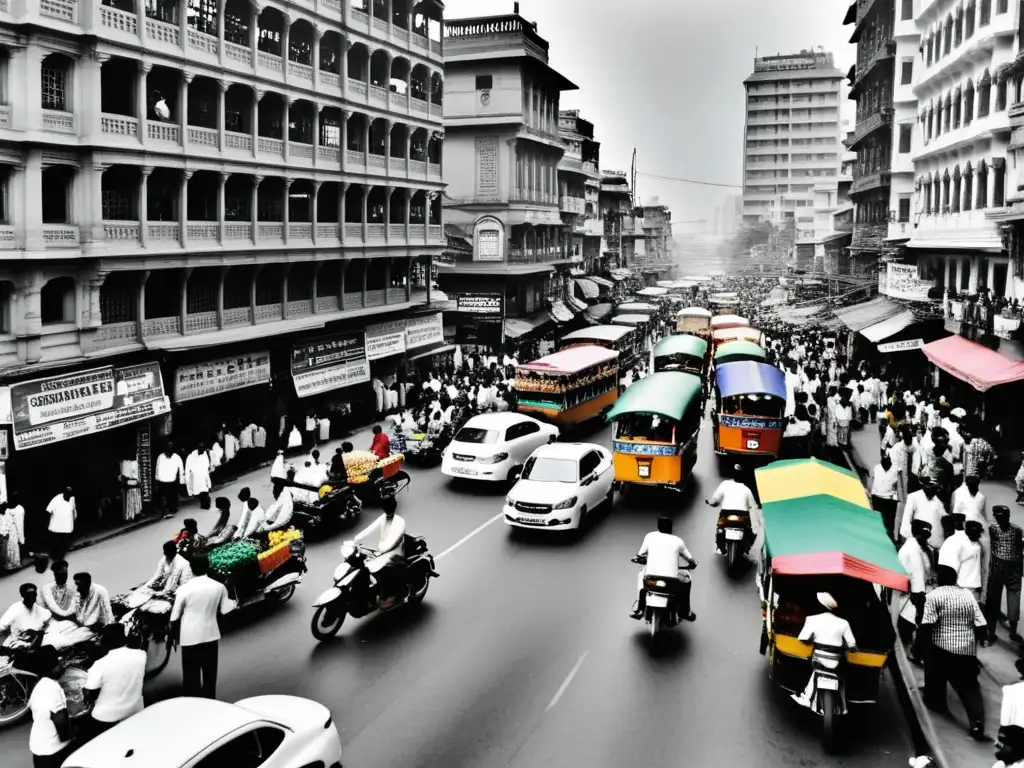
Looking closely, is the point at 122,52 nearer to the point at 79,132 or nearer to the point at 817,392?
the point at 79,132

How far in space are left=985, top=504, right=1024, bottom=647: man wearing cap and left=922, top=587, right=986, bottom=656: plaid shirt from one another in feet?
8.64

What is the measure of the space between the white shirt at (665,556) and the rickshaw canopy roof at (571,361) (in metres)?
15.5

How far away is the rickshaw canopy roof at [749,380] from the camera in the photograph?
2319 centimetres

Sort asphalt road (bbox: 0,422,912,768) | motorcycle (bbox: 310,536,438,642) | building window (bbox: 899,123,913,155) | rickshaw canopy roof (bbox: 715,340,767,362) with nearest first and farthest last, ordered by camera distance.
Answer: asphalt road (bbox: 0,422,912,768) < motorcycle (bbox: 310,536,438,642) < rickshaw canopy roof (bbox: 715,340,767,362) < building window (bbox: 899,123,913,155)

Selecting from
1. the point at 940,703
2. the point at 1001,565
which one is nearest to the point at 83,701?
the point at 940,703

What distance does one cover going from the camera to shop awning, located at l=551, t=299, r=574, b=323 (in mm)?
54219

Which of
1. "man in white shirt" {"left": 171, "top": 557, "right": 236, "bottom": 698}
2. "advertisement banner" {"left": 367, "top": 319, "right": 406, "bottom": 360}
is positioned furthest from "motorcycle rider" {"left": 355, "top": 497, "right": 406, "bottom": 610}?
"advertisement banner" {"left": 367, "top": 319, "right": 406, "bottom": 360}

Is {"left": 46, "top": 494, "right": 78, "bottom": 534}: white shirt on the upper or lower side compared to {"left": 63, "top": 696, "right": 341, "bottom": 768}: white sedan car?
lower

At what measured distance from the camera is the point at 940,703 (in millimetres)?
10227

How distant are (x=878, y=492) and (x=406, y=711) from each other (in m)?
10.3

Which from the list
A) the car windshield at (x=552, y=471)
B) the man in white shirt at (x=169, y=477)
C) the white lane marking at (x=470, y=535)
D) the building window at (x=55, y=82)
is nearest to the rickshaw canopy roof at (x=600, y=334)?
the white lane marking at (x=470, y=535)

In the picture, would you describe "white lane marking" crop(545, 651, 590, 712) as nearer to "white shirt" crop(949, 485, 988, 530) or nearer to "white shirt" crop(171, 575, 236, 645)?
"white shirt" crop(171, 575, 236, 645)

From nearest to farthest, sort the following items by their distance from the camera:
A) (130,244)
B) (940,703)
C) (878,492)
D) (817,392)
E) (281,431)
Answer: (940,703)
(878,492)
(130,244)
(281,431)
(817,392)

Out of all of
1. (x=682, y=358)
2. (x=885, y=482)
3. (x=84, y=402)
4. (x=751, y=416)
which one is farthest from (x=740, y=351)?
(x=84, y=402)
